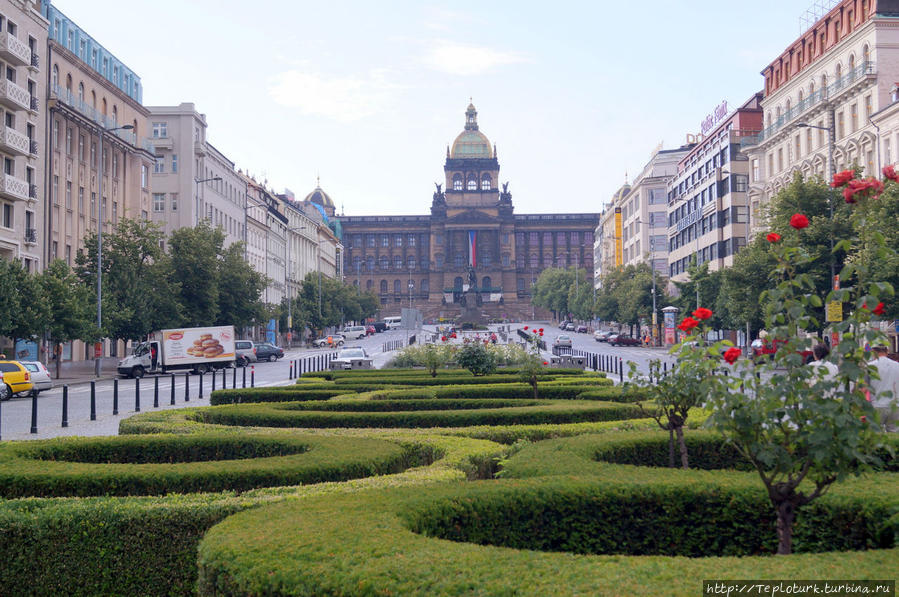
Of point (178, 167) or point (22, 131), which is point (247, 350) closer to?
point (22, 131)

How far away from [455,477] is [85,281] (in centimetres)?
4355

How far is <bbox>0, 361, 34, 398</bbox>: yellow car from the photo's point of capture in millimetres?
30047

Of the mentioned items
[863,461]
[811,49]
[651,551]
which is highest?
[811,49]

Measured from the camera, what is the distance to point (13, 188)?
4519 centimetres

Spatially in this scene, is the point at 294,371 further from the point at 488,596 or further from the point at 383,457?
the point at 488,596

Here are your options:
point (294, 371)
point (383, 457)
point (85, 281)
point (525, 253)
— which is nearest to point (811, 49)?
point (294, 371)

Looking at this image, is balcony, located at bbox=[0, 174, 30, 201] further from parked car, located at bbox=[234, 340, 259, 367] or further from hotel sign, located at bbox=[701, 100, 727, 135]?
hotel sign, located at bbox=[701, 100, 727, 135]

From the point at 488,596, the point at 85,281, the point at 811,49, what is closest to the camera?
the point at 488,596

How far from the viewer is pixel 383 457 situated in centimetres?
977

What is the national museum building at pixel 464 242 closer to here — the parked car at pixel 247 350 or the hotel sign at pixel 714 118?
the hotel sign at pixel 714 118

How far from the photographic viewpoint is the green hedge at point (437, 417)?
48.0 feet

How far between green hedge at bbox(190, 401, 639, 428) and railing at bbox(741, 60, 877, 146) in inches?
1555

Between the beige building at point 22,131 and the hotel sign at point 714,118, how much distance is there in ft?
171

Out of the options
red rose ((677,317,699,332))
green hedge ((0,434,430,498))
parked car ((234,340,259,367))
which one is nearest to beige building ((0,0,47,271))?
parked car ((234,340,259,367))
